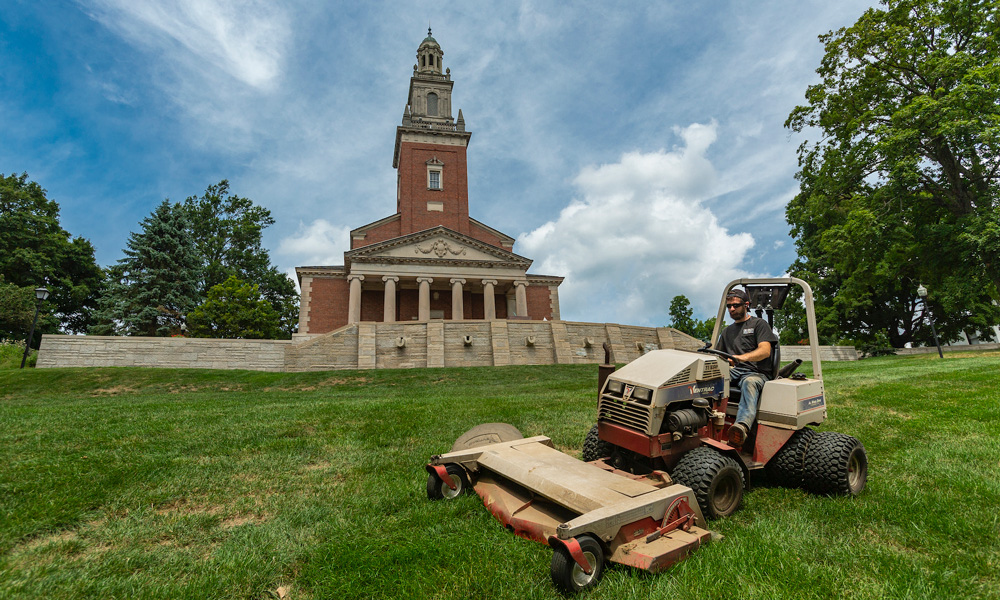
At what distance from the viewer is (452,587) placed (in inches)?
99.3

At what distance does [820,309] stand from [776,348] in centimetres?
3661

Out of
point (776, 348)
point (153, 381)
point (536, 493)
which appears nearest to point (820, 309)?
point (776, 348)

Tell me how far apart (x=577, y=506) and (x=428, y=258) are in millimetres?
35977

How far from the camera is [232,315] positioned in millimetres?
36344

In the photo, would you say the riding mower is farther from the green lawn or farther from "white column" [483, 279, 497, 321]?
"white column" [483, 279, 497, 321]

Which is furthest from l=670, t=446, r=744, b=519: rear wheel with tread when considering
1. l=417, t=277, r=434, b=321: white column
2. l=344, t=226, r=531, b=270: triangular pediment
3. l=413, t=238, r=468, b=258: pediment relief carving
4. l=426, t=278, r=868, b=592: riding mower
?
l=413, t=238, r=468, b=258: pediment relief carving

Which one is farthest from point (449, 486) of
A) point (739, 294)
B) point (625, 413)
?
point (739, 294)

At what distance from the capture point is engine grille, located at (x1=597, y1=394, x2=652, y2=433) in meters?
3.48

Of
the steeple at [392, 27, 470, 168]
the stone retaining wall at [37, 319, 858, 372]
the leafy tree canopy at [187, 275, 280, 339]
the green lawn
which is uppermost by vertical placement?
the steeple at [392, 27, 470, 168]

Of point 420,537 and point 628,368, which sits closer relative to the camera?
point 420,537

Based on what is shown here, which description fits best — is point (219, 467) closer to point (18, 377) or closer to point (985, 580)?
point (985, 580)

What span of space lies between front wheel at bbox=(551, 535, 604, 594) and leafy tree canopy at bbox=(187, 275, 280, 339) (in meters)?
39.4

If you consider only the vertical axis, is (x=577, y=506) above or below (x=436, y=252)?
below

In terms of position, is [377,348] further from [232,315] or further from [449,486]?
[449,486]
